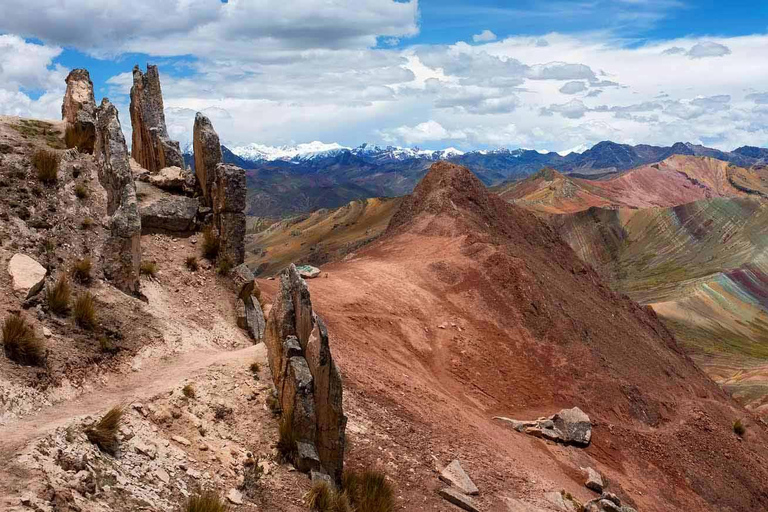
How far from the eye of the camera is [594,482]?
19.0 meters

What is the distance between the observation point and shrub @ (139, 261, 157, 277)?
15.6m

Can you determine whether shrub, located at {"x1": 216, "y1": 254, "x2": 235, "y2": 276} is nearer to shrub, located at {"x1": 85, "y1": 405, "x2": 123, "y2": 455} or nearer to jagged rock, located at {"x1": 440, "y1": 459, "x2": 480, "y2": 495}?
jagged rock, located at {"x1": 440, "y1": 459, "x2": 480, "y2": 495}

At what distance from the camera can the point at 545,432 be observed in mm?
21781

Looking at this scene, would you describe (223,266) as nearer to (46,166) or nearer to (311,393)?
(46,166)

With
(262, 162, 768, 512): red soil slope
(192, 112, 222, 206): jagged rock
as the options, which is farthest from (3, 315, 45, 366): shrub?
(192, 112, 222, 206): jagged rock

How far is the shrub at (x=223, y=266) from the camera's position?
17297mm

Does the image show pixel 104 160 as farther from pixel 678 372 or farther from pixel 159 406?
pixel 678 372

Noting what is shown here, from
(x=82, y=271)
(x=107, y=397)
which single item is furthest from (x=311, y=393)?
(x=82, y=271)

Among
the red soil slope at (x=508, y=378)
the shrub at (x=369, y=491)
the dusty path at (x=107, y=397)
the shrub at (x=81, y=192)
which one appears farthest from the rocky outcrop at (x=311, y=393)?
the shrub at (x=81, y=192)

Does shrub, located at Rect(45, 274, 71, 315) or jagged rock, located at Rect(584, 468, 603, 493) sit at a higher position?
shrub, located at Rect(45, 274, 71, 315)

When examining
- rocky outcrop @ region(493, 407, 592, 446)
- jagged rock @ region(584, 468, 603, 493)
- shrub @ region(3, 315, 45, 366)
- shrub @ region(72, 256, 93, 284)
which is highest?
shrub @ region(72, 256, 93, 284)

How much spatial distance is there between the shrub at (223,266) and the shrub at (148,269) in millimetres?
1898

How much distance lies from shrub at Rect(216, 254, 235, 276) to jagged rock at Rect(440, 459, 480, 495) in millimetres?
8261

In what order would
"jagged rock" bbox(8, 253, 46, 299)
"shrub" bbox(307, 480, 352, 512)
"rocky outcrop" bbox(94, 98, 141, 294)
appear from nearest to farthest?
"shrub" bbox(307, 480, 352, 512)
"jagged rock" bbox(8, 253, 46, 299)
"rocky outcrop" bbox(94, 98, 141, 294)
